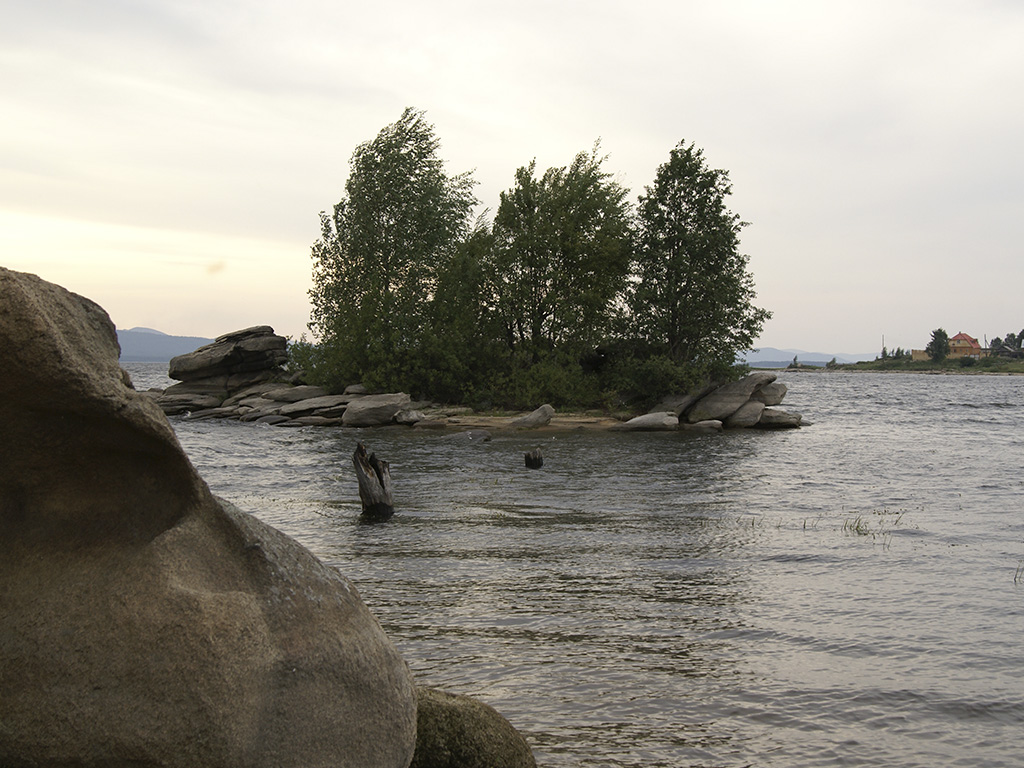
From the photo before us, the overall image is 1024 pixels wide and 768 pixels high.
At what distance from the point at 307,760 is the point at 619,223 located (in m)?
47.5

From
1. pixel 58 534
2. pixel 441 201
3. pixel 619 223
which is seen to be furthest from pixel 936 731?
pixel 441 201

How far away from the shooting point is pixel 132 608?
13.1ft

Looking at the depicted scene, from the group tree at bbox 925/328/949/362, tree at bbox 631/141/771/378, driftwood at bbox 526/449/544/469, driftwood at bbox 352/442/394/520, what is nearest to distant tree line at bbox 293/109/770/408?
tree at bbox 631/141/771/378

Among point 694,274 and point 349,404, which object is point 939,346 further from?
point 349,404

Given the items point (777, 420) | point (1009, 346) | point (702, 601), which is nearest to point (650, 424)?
point (777, 420)

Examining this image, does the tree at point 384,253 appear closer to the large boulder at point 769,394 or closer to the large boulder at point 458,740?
the large boulder at point 769,394

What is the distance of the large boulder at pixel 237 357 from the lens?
169 ft

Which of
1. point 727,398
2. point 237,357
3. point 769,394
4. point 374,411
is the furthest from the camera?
point 237,357

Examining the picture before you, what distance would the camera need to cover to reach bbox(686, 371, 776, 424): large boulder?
4362 centimetres

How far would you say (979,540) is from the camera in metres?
14.6

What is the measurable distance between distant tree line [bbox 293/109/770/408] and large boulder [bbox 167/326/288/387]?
303 cm

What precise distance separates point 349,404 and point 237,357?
13.6 meters

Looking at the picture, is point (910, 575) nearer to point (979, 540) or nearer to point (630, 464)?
point (979, 540)

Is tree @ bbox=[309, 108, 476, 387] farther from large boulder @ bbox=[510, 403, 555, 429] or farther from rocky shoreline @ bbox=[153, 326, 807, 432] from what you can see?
large boulder @ bbox=[510, 403, 555, 429]
